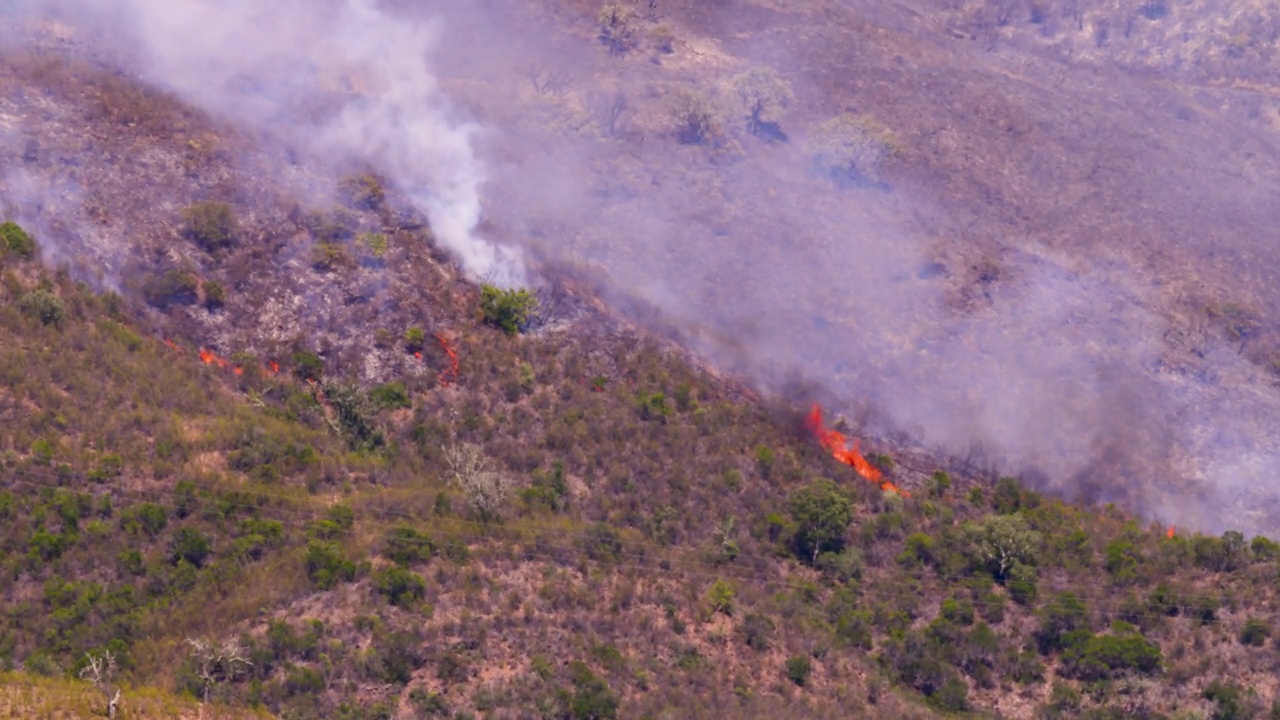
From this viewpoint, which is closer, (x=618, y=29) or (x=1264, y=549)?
(x=1264, y=549)

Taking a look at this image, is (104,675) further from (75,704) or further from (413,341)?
(413,341)

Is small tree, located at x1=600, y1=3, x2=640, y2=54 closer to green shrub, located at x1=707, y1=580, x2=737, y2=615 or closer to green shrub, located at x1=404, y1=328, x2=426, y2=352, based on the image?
green shrub, located at x1=404, y1=328, x2=426, y2=352

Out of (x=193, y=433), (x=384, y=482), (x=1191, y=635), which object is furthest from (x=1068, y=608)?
(x=193, y=433)

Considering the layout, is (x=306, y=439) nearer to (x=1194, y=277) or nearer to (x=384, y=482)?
(x=384, y=482)

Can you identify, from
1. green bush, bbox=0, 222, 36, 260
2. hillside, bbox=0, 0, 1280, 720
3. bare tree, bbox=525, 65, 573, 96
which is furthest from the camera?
bare tree, bbox=525, 65, 573, 96

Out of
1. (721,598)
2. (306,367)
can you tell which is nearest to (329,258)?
(306,367)

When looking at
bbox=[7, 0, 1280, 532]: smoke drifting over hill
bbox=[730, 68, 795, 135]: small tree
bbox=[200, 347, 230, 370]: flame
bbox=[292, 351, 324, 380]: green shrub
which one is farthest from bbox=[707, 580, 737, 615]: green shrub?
bbox=[730, 68, 795, 135]: small tree
